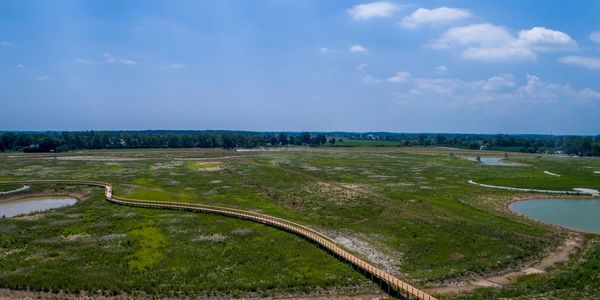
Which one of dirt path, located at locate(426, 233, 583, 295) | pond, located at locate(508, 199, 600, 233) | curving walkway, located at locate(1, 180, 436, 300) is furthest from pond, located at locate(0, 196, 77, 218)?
pond, located at locate(508, 199, 600, 233)

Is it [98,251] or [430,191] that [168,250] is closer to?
[98,251]

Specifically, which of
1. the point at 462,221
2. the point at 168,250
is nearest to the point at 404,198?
the point at 462,221

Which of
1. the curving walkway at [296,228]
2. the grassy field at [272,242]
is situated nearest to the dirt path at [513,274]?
the grassy field at [272,242]

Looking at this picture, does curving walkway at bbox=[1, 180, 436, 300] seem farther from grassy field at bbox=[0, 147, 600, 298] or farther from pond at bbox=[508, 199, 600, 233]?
pond at bbox=[508, 199, 600, 233]

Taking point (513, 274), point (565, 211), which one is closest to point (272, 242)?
point (513, 274)

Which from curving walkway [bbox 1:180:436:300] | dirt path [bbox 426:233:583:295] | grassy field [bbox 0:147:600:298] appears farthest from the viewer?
grassy field [bbox 0:147:600:298]

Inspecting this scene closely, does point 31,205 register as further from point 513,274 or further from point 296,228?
point 513,274
